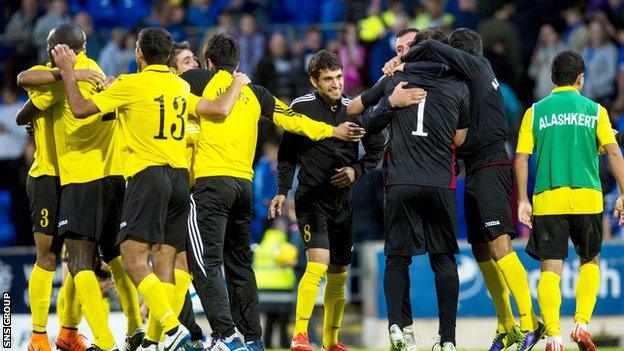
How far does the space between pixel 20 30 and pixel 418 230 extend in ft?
41.9

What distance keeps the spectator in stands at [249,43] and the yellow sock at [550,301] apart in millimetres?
10211

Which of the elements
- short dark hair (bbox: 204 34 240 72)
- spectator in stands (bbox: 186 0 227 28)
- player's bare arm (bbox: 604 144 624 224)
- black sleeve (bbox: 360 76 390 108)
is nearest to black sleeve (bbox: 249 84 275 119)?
short dark hair (bbox: 204 34 240 72)

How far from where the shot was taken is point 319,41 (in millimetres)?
19781

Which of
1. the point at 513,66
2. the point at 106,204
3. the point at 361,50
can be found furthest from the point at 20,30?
the point at 106,204

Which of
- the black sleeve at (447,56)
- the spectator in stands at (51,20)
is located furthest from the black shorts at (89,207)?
the spectator in stands at (51,20)

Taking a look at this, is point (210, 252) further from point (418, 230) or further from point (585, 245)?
point (585, 245)

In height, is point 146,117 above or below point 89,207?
above

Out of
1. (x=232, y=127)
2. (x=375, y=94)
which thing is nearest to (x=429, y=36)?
(x=375, y=94)

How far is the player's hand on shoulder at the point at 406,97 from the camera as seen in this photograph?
10.3 meters

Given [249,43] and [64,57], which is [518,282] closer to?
[64,57]

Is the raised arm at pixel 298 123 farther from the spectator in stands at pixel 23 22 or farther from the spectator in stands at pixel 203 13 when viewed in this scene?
the spectator in stands at pixel 23 22

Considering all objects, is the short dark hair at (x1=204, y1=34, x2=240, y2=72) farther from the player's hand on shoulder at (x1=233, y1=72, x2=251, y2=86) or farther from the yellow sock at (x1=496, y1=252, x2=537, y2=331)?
the yellow sock at (x1=496, y1=252, x2=537, y2=331)

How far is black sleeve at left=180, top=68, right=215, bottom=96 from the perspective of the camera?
34.6 feet

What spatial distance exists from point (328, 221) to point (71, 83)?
8.80ft
